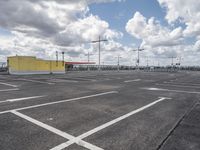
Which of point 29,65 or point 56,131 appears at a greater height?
point 29,65

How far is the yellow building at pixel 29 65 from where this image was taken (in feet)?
96.0

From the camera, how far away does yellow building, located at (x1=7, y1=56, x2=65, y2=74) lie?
29250 mm

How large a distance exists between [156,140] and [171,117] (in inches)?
85.2

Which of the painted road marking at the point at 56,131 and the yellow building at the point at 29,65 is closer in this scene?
the painted road marking at the point at 56,131

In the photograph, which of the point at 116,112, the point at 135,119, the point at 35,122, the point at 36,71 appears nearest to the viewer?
the point at 35,122

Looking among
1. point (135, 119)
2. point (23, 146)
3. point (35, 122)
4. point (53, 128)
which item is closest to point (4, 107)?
point (35, 122)

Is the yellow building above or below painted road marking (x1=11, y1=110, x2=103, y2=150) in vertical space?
above

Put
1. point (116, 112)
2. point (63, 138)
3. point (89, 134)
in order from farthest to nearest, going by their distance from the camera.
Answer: point (116, 112) → point (89, 134) → point (63, 138)

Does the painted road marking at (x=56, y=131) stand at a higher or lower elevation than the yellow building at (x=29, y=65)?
lower

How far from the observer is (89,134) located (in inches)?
164

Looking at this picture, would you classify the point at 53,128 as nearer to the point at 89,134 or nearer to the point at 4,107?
the point at 89,134

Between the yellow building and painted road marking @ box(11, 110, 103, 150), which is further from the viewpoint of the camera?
the yellow building

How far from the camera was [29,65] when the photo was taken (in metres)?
30.8

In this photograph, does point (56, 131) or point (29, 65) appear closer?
point (56, 131)
